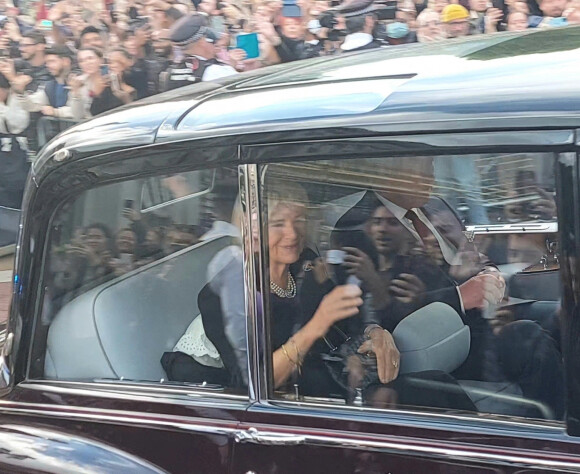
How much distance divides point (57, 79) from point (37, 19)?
877 mm

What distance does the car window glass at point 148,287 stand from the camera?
1754mm

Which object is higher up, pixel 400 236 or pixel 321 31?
pixel 400 236

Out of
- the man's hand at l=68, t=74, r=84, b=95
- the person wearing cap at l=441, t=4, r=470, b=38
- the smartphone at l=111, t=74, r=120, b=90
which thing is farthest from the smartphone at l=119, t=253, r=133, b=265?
the man's hand at l=68, t=74, r=84, b=95

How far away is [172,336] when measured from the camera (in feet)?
6.21

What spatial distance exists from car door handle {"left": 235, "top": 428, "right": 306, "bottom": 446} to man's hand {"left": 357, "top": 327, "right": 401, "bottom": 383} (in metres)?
0.22

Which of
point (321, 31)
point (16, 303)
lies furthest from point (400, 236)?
point (321, 31)

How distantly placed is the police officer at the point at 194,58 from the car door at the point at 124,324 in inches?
168

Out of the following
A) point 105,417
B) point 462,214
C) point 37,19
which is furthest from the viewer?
point 37,19

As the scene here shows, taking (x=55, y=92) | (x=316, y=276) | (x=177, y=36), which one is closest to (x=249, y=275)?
(x=316, y=276)

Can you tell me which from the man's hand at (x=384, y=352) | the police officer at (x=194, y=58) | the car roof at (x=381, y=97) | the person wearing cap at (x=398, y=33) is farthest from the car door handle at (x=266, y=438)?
the police officer at (x=194, y=58)

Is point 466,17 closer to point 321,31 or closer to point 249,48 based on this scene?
point 321,31

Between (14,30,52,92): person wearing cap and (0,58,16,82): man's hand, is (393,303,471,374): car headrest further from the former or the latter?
(0,58,16,82): man's hand

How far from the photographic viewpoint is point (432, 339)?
1.66m

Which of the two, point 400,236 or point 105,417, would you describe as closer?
point 400,236
